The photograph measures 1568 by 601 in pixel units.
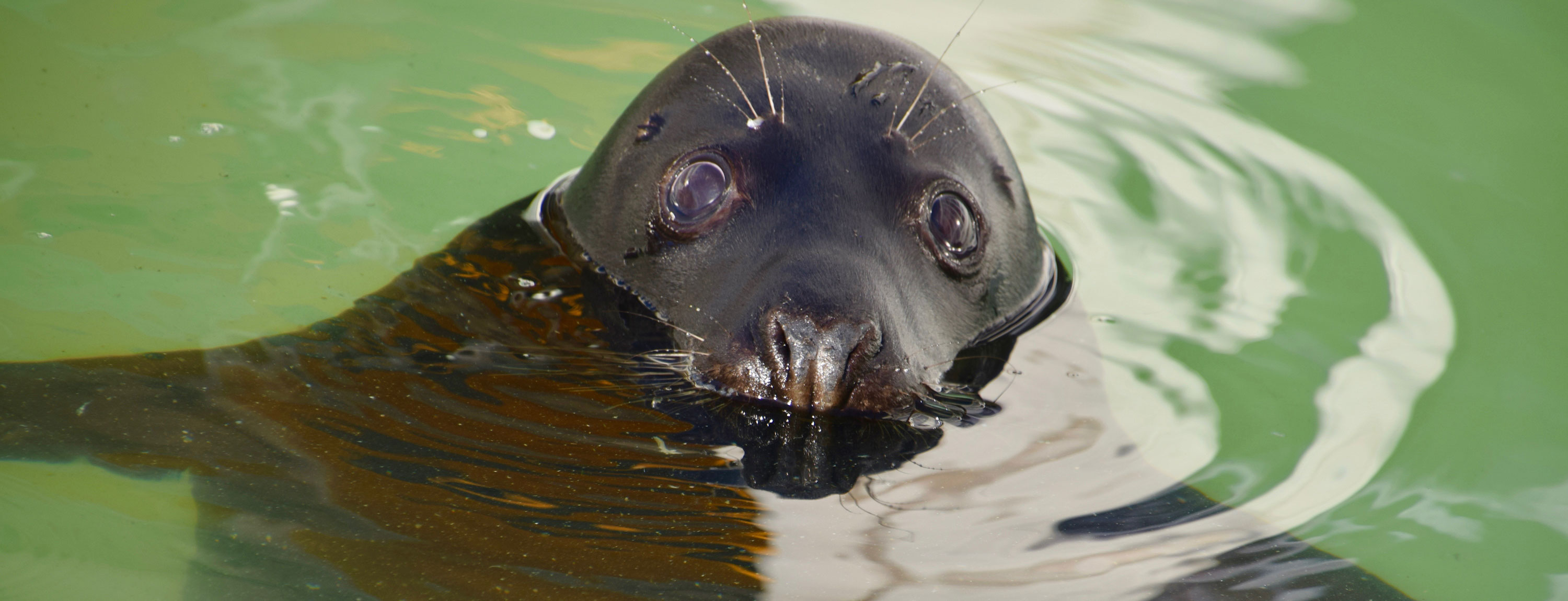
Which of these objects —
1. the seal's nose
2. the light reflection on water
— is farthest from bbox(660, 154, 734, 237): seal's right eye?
the light reflection on water

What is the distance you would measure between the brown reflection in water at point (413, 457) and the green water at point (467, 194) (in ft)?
0.49

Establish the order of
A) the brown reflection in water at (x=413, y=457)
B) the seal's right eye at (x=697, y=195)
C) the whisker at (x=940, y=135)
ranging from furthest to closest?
the whisker at (x=940, y=135), the seal's right eye at (x=697, y=195), the brown reflection in water at (x=413, y=457)

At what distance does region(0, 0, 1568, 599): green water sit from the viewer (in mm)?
3547

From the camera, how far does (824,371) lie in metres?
3.26

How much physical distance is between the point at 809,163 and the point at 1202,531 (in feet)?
4.93

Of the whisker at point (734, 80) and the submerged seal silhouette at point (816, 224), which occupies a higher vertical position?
the whisker at point (734, 80)

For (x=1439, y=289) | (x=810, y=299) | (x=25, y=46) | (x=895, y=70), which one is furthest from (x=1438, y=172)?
(x=25, y=46)

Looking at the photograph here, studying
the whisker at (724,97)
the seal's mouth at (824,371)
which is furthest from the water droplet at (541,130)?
the seal's mouth at (824,371)

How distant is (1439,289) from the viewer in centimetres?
513

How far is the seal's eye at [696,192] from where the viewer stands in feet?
13.1

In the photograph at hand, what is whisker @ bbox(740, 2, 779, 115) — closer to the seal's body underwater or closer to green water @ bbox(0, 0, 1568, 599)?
the seal's body underwater

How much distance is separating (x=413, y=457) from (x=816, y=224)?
1276mm

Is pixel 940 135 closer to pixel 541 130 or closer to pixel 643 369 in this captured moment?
pixel 643 369

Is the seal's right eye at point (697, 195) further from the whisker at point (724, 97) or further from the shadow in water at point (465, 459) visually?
the shadow in water at point (465, 459)
